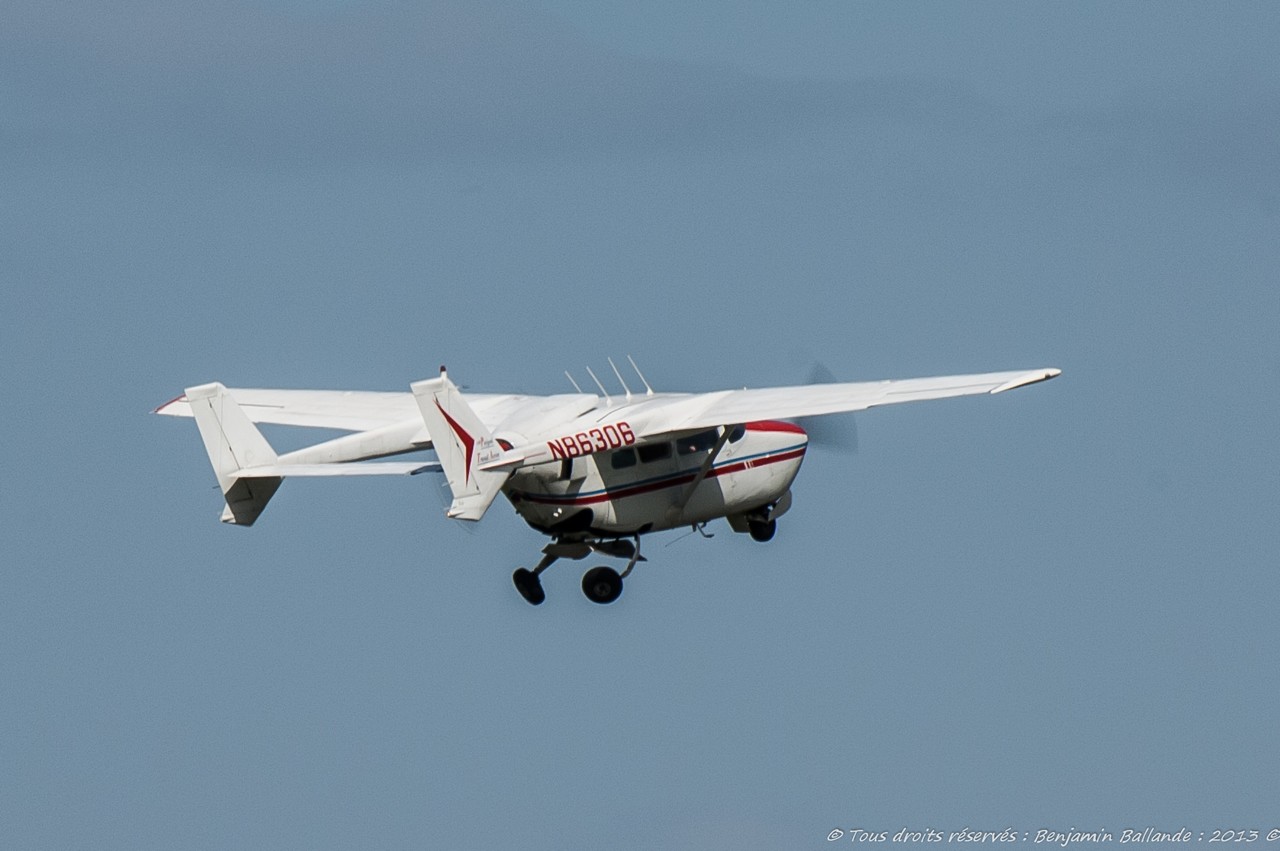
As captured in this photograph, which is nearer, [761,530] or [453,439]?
[453,439]

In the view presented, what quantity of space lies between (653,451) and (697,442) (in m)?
0.87

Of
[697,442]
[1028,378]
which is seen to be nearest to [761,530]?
[697,442]

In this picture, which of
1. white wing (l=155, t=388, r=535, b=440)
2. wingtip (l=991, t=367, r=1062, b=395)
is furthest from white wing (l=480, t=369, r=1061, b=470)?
white wing (l=155, t=388, r=535, b=440)

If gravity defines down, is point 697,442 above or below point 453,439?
above

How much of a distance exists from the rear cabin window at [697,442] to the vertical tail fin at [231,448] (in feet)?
21.9

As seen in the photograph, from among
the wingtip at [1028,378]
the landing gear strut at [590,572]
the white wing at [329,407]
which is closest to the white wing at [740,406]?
Result: the wingtip at [1028,378]

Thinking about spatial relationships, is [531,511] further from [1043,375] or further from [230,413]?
[1043,375]

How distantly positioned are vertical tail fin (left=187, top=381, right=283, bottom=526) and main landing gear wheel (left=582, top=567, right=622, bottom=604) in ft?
18.1

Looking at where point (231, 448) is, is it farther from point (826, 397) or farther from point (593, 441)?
point (826, 397)

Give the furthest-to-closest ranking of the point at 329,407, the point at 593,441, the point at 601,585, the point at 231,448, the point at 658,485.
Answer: the point at 329,407 < the point at 601,585 < the point at 658,485 < the point at 231,448 < the point at 593,441

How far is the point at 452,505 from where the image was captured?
49.7m

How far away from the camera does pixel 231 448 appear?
52156mm

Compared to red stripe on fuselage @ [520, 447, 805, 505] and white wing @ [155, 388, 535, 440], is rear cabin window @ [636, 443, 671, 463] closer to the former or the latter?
red stripe on fuselage @ [520, 447, 805, 505]

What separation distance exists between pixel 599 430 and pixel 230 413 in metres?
6.24
